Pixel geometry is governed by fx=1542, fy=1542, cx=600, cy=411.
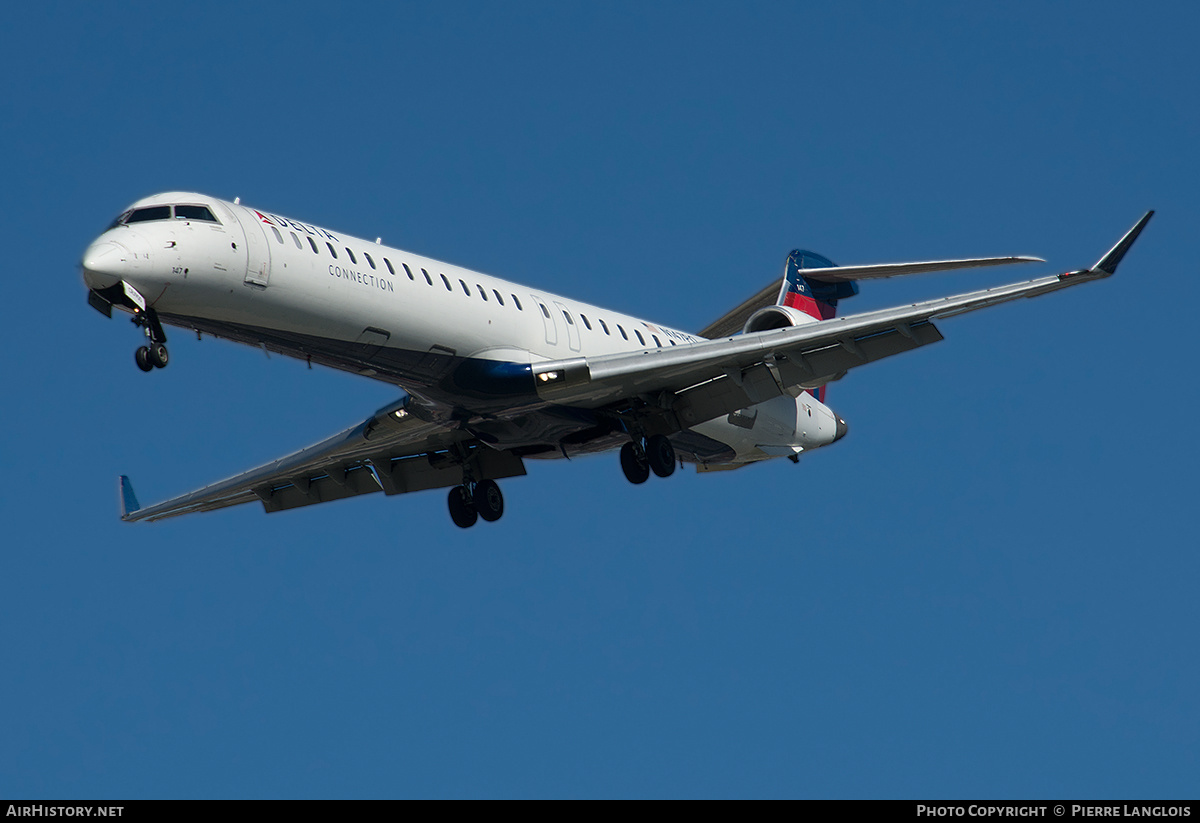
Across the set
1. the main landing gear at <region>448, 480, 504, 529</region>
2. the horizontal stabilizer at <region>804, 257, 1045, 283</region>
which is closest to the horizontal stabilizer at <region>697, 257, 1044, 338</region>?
the horizontal stabilizer at <region>804, 257, 1045, 283</region>

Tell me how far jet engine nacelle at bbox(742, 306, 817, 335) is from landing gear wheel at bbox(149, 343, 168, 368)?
9.68 meters

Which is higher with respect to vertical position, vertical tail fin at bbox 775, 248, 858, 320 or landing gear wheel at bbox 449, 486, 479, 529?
vertical tail fin at bbox 775, 248, 858, 320

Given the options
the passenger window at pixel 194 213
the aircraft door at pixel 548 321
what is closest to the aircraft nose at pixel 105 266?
the passenger window at pixel 194 213

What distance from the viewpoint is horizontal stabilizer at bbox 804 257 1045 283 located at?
21.8 meters

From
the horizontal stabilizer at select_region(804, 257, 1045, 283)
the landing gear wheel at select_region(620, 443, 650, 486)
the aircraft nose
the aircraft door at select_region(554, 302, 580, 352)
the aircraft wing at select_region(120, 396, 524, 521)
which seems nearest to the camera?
the aircraft nose

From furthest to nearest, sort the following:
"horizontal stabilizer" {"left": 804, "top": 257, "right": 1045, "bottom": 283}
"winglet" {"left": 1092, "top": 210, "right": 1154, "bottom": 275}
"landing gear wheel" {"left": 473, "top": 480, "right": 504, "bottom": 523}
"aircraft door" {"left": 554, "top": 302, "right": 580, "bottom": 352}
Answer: "landing gear wheel" {"left": 473, "top": 480, "right": 504, "bottom": 523}
"aircraft door" {"left": 554, "top": 302, "right": 580, "bottom": 352}
"horizontal stabilizer" {"left": 804, "top": 257, "right": 1045, "bottom": 283}
"winglet" {"left": 1092, "top": 210, "right": 1154, "bottom": 275}

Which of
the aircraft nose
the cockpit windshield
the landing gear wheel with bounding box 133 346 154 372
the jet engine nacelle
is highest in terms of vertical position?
the jet engine nacelle

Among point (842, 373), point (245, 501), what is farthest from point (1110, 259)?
point (245, 501)

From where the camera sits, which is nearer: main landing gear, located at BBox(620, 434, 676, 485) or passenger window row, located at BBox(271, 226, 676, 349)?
passenger window row, located at BBox(271, 226, 676, 349)

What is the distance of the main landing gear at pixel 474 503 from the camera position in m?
24.2

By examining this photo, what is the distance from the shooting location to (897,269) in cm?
2433

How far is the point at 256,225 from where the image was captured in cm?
1919

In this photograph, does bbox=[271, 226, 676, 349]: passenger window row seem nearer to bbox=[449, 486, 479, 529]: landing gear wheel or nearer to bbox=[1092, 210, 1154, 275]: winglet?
bbox=[449, 486, 479, 529]: landing gear wheel
